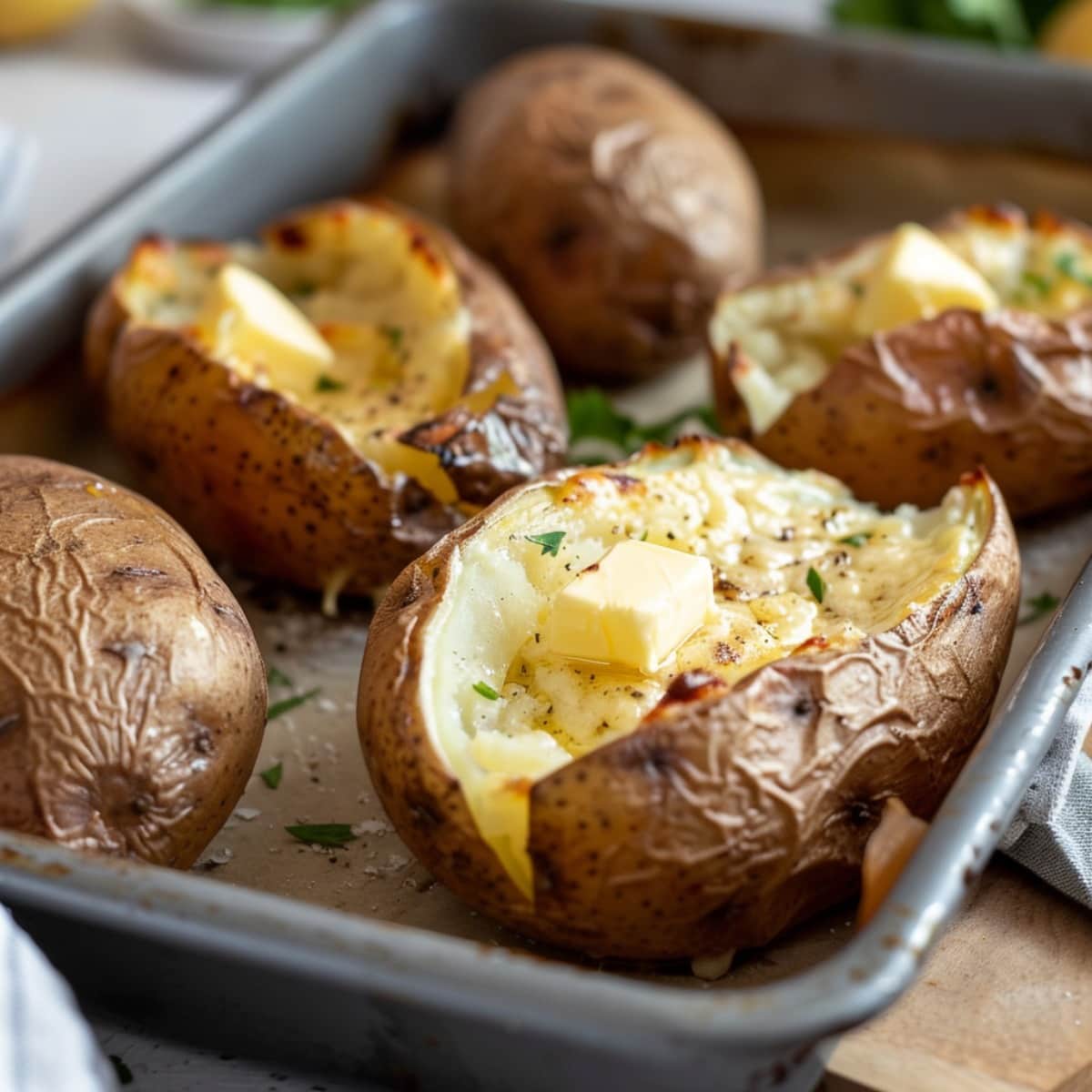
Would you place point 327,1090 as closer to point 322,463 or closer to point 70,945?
point 70,945

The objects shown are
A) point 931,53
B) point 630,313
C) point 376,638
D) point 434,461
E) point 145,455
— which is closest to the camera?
point 376,638

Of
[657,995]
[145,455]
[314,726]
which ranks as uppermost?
[657,995]

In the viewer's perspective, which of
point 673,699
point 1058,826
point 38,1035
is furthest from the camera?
point 1058,826

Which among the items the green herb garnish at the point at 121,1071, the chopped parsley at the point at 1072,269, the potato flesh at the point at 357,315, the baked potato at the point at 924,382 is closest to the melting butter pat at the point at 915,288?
the baked potato at the point at 924,382

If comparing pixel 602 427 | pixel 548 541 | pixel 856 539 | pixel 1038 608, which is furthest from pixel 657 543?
pixel 602 427

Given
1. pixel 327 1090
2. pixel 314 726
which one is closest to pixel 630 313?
pixel 314 726

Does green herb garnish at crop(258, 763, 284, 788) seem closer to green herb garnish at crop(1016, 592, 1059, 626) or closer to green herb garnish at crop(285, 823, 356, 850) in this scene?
green herb garnish at crop(285, 823, 356, 850)

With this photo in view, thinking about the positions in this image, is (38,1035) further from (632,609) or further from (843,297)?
(843,297)
